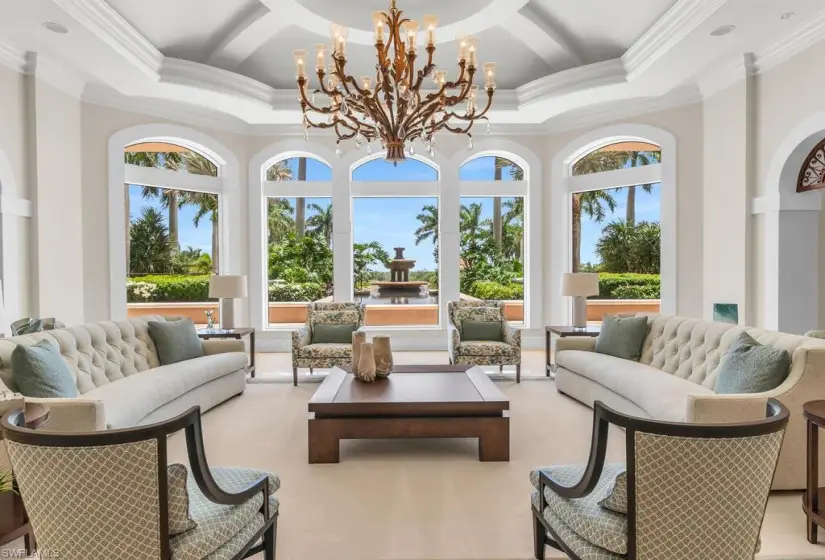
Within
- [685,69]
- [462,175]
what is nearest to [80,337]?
[462,175]

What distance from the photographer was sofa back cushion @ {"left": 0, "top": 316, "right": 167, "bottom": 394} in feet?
12.0

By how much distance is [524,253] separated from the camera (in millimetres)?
8641

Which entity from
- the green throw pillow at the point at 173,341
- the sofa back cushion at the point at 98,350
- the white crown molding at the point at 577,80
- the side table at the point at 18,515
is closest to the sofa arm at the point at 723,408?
the side table at the point at 18,515

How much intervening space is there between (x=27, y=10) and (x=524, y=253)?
6.79 meters

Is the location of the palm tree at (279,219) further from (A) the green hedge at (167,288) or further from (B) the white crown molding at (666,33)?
(B) the white crown molding at (666,33)

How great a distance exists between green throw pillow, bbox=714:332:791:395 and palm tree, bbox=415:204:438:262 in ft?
18.0

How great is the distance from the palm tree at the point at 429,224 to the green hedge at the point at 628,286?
105 inches

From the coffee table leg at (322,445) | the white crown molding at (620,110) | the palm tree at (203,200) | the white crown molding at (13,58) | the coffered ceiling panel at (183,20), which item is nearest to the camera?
the coffee table leg at (322,445)

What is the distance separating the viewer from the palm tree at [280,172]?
334 inches

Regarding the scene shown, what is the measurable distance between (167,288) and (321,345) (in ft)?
10.7

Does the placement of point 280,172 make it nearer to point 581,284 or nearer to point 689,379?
point 581,284

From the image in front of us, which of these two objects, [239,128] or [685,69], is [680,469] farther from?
[239,128]

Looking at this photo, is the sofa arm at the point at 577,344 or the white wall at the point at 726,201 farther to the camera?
the white wall at the point at 726,201

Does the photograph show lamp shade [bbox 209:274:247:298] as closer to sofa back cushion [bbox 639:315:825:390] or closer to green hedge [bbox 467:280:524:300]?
green hedge [bbox 467:280:524:300]
